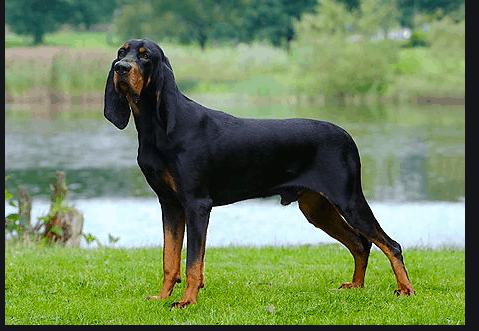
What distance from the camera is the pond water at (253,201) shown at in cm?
1200

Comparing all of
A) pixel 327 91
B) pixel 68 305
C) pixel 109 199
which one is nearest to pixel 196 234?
pixel 68 305

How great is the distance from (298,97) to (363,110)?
5.04 m

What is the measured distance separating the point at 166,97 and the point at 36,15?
46743mm

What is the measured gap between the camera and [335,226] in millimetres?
6637

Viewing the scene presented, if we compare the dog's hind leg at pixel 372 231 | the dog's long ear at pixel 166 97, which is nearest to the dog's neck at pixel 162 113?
the dog's long ear at pixel 166 97

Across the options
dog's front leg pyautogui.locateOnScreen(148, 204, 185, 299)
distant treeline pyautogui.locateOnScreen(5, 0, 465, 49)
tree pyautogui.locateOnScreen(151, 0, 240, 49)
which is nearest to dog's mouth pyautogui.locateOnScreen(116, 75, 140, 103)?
dog's front leg pyautogui.locateOnScreen(148, 204, 185, 299)

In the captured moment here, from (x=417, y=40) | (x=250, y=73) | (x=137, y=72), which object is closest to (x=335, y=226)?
(x=137, y=72)

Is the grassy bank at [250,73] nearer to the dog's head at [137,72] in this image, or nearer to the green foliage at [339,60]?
the green foliage at [339,60]

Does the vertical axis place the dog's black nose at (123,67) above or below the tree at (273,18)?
above

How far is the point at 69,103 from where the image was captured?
1486 inches

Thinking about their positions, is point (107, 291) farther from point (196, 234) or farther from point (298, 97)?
point (298, 97)

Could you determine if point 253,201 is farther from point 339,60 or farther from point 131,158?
point 339,60

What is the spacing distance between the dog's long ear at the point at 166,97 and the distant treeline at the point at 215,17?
39779 mm

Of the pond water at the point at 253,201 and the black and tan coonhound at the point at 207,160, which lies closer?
the black and tan coonhound at the point at 207,160
